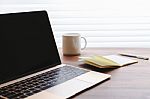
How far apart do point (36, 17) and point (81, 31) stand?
2.10 feet

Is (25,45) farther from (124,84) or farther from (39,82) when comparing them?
(124,84)

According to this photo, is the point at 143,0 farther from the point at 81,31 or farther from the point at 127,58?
the point at 127,58

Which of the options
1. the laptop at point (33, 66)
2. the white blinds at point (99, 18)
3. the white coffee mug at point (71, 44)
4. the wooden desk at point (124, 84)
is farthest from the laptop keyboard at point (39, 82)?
the white blinds at point (99, 18)

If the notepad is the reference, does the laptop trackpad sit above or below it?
below

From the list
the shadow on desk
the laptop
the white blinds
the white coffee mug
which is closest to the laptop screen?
the laptop

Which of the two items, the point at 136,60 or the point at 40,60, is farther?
the point at 136,60

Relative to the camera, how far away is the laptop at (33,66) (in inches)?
31.3

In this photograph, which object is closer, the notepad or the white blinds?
the notepad

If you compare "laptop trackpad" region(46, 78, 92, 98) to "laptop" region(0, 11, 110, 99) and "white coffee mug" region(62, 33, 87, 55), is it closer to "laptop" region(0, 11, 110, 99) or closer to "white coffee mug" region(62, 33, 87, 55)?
"laptop" region(0, 11, 110, 99)

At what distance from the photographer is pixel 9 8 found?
1.60 metres

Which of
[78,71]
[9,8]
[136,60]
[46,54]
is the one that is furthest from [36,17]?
[9,8]

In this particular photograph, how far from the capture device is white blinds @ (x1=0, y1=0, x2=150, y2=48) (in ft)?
5.30

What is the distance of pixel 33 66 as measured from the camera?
3.18ft

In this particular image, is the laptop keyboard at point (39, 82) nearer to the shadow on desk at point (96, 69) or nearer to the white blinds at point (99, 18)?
the shadow on desk at point (96, 69)
